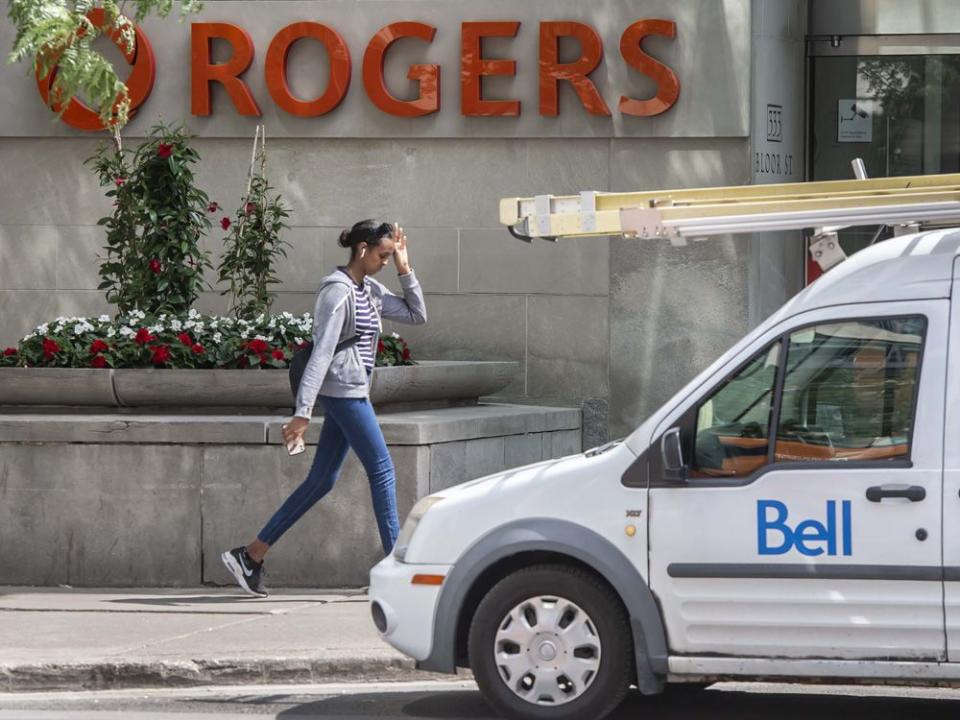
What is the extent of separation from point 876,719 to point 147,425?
487 cm

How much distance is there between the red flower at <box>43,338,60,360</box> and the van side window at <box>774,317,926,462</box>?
5635 millimetres

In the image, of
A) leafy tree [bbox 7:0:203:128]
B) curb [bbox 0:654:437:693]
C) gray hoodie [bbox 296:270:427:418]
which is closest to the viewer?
curb [bbox 0:654:437:693]

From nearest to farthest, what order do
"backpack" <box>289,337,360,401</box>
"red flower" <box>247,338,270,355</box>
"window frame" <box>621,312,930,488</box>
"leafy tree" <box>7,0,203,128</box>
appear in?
"window frame" <box>621,312,930,488</box>
"backpack" <box>289,337,360,401</box>
"leafy tree" <box>7,0,203,128</box>
"red flower" <box>247,338,270,355</box>

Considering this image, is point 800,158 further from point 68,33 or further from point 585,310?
point 68,33

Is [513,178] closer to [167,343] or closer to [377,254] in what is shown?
[167,343]

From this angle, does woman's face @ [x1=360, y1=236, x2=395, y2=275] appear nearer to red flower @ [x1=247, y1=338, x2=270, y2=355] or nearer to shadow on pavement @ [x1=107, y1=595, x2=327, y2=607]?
red flower @ [x1=247, y1=338, x2=270, y2=355]

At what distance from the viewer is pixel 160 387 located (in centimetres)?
1041

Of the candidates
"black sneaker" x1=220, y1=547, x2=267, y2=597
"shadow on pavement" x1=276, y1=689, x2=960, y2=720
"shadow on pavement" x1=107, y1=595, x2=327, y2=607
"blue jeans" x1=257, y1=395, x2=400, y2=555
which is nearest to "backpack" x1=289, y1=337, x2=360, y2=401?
"blue jeans" x1=257, y1=395, x2=400, y2=555

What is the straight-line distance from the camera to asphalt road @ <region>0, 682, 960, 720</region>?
7031mm

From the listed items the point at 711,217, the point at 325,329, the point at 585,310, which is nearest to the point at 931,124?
the point at 585,310

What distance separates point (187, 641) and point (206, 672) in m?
0.54

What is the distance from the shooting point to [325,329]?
29.1 feet

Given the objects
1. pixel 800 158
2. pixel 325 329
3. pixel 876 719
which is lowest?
pixel 876 719

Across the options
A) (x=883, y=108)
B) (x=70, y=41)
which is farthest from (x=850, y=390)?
(x=883, y=108)
